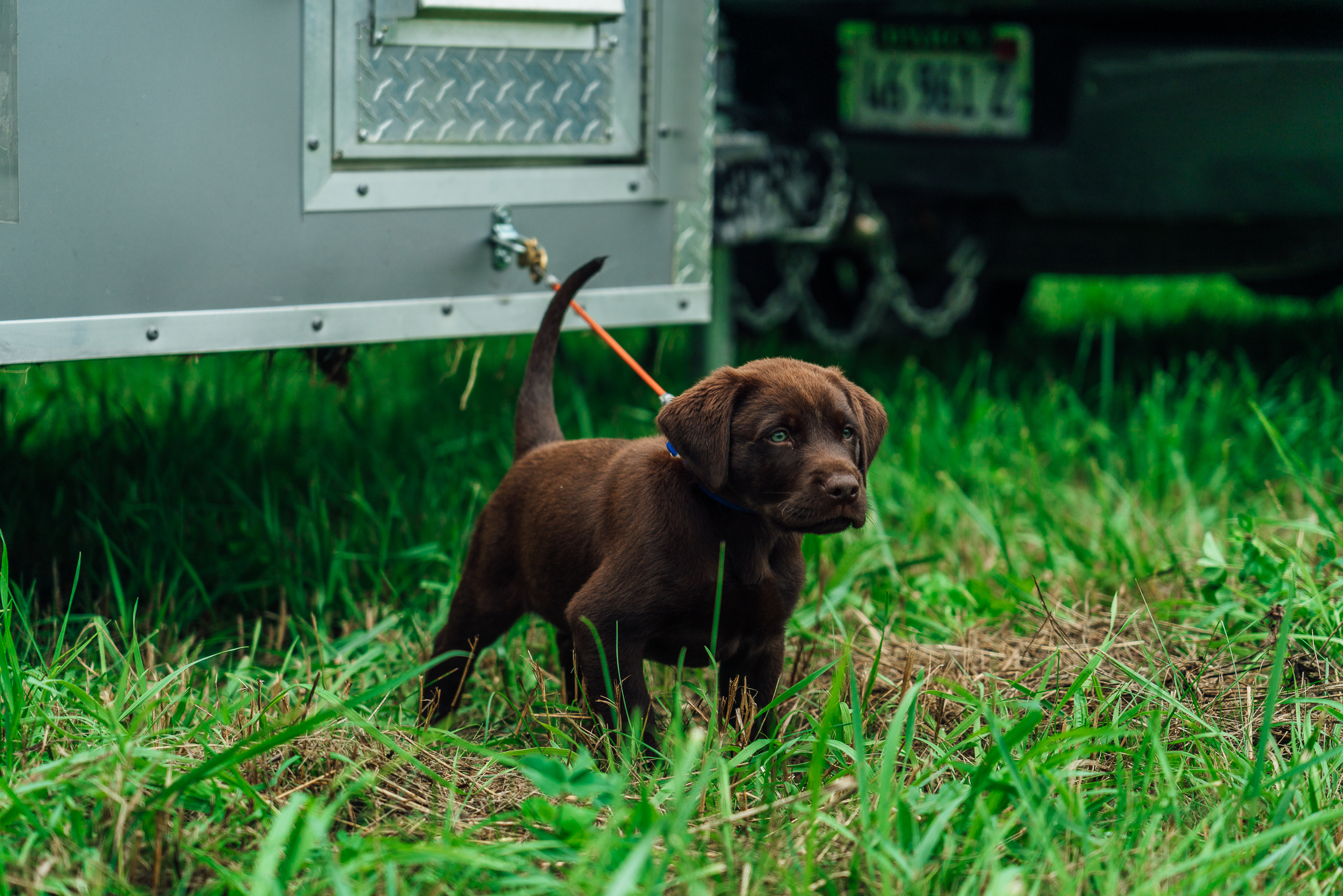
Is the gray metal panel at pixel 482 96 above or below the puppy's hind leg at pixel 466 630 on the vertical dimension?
above

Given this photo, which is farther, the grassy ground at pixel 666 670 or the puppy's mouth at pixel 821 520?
the puppy's mouth at pixel 821 520

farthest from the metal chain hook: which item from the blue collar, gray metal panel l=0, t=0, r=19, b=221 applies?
gray metal panel l=0, t=0, r=19, b=221

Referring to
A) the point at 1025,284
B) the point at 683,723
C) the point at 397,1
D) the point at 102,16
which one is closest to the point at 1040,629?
the point at 683,723

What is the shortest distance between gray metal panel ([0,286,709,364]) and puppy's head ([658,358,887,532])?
1076 mm

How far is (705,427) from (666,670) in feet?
2.81

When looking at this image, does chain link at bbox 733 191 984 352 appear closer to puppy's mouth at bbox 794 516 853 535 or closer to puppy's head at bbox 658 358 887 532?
puppy's head at bbox 658 358 887 532

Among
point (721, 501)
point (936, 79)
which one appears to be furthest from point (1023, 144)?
point (721, 501)

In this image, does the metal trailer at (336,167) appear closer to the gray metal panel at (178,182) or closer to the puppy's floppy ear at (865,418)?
the gray metal panel at (178,182)

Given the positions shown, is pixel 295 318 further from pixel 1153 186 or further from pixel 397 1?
pixel 1153 186

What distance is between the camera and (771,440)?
85.0 inches

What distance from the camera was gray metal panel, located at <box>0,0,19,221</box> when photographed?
2.54 m

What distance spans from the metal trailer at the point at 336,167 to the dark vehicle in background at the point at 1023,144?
1003 millimetres

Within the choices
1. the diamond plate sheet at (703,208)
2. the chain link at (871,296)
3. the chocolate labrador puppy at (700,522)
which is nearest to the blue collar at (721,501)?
the chocolate labrador puppy at (700,522)

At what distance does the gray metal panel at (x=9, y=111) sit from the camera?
2.54 m
